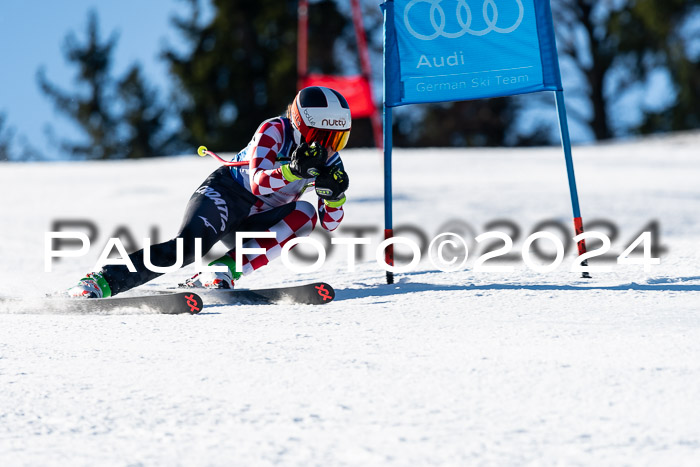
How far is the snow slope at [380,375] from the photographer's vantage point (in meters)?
2.15

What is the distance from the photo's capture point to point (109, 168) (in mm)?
15562

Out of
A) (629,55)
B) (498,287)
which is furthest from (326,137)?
(629,55)

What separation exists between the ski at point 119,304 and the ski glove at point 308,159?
0.76 metres

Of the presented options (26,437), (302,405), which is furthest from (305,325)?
(26,437)

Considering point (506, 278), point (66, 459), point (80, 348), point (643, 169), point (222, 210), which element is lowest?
point (66, 459)

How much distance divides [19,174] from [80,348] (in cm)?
1264

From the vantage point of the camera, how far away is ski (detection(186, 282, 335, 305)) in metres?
4.11

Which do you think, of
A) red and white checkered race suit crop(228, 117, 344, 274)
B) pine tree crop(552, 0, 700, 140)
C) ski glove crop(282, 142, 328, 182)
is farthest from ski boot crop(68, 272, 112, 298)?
pine tree crop(552, 0, 700, 140)

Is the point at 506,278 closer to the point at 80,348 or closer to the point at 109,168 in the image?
the point at 80,348

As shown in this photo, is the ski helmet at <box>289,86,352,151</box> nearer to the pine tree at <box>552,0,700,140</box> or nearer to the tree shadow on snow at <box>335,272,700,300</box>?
the tree shadow on snow at <box>335,272,700,300</box>

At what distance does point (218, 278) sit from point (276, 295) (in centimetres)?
51

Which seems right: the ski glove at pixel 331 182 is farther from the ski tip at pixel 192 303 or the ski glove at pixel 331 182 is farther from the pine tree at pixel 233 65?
the pine tree at pixel 233 65

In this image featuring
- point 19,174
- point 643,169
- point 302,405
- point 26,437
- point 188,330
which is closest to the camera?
point 26,437

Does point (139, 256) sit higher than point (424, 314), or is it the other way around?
point (139, 256)
